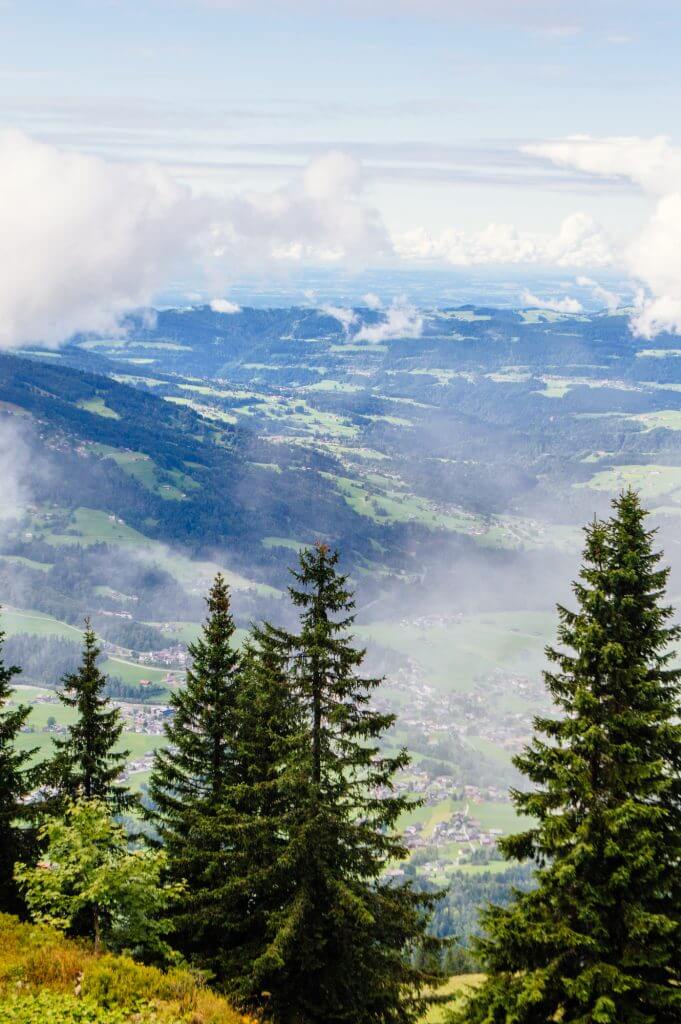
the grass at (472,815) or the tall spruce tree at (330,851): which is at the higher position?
the grass at (472,815)

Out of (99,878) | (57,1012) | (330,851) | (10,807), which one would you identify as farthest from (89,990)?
(10,807)

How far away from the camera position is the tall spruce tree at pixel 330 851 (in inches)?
816

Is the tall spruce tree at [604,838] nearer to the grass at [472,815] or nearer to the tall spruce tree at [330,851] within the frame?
the tall spruce tree at [330,851]

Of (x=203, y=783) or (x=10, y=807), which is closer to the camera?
(x=203, y=783)

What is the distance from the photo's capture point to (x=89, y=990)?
664 inches

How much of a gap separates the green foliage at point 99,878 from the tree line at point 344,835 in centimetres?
7

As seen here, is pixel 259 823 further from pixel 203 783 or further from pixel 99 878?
pixel 203 783

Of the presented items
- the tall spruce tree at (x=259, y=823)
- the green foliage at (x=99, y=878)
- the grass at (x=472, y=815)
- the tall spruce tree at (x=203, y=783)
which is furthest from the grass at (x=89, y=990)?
the grass at (x=472, y=815)

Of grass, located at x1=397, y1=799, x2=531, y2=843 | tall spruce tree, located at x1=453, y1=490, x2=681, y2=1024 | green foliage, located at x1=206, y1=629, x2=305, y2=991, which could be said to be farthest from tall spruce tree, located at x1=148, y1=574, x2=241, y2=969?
grass, located at x1=397, y1=799, x2=531, y2=843

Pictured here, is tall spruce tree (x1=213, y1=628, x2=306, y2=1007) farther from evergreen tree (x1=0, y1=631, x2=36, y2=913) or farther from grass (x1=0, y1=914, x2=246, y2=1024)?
evergreen tree (x1=0, y1=631, x2=36, y2=913)

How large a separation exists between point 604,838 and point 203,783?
1325 centimetres

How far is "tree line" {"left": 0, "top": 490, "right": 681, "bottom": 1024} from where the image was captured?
1673 cm

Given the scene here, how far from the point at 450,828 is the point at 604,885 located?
128 m

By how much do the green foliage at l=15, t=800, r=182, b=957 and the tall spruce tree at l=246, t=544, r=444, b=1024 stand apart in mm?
3056
